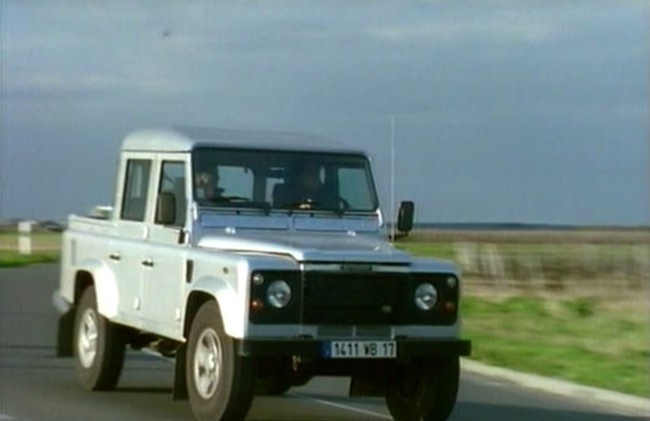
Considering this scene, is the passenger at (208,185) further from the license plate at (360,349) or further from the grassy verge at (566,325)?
the grassy verge at (566,325)

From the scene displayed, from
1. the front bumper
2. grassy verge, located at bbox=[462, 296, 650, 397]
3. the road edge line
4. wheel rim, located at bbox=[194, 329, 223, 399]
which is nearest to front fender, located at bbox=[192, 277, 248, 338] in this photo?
the front bumper

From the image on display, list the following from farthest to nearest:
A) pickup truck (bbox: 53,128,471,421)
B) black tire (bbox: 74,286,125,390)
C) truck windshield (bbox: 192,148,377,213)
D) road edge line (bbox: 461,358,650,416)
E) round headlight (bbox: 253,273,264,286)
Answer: road edge line (bbox: 461,358,650,416) < black tire (bbox: 74,286,125,390) < truck windshield (bbox: 192,148,377,213) < pickup truck (bbox: 53,128,471,421) < round headlight (bbox: 253,273,264,286)

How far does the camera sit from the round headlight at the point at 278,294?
41.8ft

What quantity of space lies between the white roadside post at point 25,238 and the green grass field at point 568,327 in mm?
7293

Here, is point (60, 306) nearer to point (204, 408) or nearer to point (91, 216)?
point (91, 216)

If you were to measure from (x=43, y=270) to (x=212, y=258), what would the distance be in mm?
28528

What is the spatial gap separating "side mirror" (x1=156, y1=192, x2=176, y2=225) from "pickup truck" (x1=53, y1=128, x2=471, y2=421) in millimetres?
12

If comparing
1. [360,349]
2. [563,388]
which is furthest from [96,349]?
[563,388]

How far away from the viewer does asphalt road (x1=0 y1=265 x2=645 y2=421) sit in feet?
47.0

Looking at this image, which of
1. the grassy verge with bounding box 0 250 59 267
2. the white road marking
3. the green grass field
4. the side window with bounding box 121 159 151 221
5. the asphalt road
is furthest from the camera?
the grassy verge with bounding box 0 250 59 267

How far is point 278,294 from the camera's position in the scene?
12766 mm

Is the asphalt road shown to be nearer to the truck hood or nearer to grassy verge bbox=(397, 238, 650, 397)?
grassy verge bbox=(397, 238, 650, 397)

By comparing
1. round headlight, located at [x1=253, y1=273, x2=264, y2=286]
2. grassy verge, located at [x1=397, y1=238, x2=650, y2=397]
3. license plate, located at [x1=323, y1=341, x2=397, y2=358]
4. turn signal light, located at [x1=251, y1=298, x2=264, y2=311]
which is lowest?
grassy verge, located at [x1=397, y1=238, x2=650, y2=397]

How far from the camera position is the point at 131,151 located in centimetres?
1573
